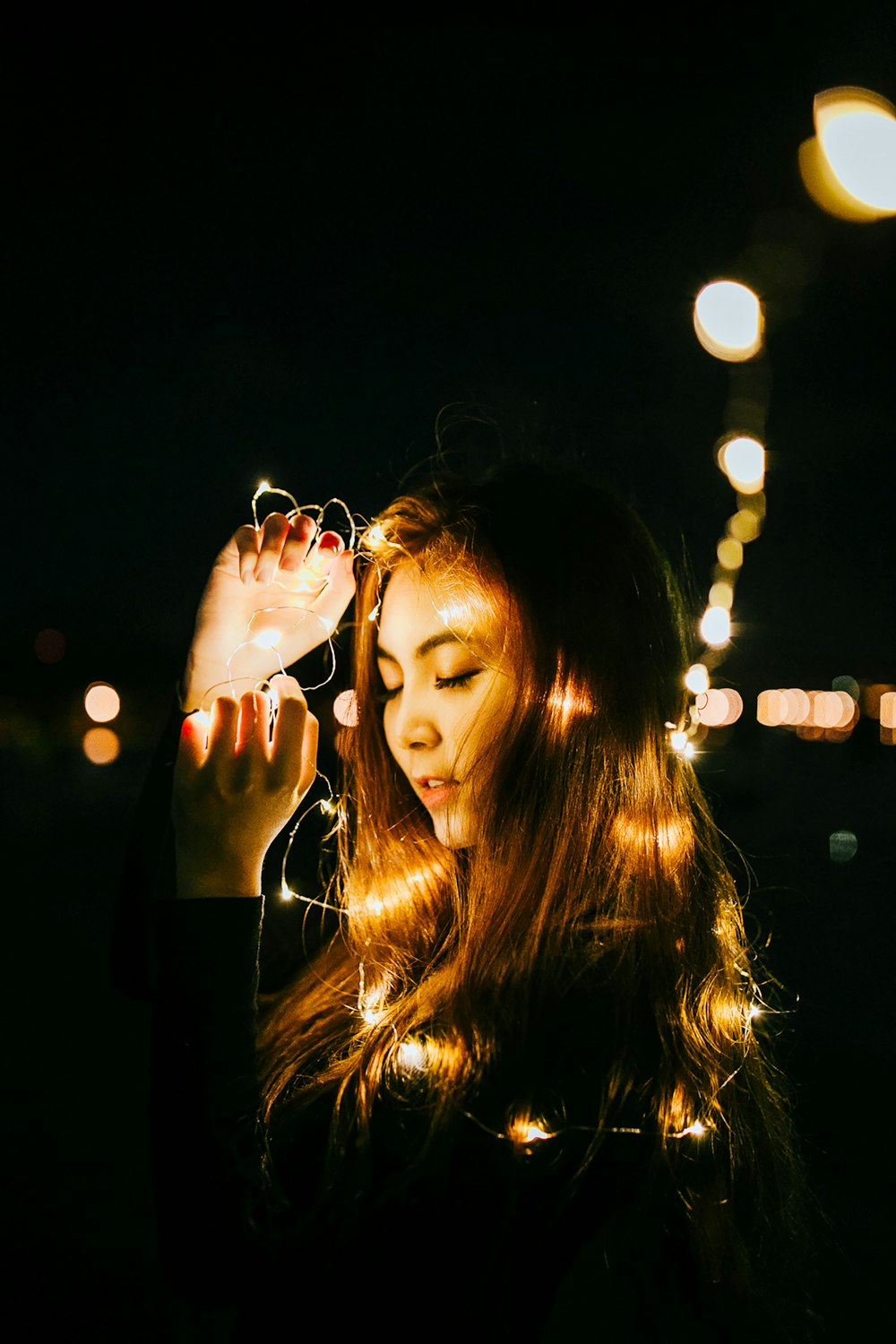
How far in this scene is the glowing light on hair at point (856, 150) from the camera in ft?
8.71

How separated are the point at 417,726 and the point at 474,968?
0.55 meters

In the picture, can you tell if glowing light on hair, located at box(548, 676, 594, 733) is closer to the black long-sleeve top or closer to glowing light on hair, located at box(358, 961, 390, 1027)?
the black long-sleeve top

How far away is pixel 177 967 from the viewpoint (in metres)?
1.46

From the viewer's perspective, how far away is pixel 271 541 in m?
1.98

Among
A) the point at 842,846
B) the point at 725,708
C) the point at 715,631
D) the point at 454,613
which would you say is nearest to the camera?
the point at 454,613

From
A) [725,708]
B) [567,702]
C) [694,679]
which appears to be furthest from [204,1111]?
[725,708]

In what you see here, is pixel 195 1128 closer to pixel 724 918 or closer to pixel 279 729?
pixel 279 729

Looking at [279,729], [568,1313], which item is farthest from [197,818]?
[568,1313]

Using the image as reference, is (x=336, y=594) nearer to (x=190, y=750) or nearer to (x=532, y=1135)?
(x=190, y=750)

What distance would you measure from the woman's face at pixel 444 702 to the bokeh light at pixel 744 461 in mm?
4103

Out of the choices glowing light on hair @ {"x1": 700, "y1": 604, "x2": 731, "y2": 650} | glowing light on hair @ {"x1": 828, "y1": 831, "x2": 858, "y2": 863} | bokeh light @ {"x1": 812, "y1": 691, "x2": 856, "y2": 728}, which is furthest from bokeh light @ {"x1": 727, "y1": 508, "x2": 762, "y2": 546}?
bokeh light @ {"x1": 812, "y1": 691, "x2": 856, "y2": 728}

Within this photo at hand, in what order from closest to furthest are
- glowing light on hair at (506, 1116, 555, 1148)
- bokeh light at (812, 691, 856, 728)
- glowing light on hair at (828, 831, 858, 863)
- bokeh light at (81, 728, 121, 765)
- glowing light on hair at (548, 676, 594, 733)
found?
glowing light on hair at (506, 1116, 555, 1148)
glowing light on hair at (548, 676, 594, 733)
glowing light on hair at (828, 831, 858, 863)
bokeh light at (81, 728, 121, 765)
bokeh light at (812, 691, 856, 728)

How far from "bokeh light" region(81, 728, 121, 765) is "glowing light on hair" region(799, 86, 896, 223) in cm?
2384

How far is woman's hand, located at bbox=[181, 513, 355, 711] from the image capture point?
2.10m
